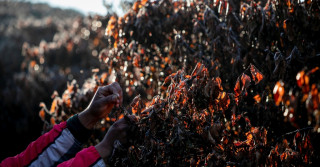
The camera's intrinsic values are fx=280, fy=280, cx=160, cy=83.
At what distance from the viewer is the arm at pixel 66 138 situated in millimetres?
2270

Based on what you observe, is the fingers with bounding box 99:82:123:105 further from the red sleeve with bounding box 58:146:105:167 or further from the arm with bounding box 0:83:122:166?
the red sleeve with bounding box 58:146:105:167

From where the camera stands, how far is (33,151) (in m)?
2.30

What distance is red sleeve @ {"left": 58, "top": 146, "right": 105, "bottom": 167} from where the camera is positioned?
1887 millimetres

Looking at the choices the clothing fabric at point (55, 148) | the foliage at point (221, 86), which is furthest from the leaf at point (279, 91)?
the clothing fabric at point (55, 148)

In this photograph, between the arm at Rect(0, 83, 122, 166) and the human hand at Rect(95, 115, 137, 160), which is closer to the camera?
the human hand at Rect(95, 115, 137, 160)

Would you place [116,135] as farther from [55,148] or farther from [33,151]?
[33,151]

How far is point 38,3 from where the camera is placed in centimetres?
2584

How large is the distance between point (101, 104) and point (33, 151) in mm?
671

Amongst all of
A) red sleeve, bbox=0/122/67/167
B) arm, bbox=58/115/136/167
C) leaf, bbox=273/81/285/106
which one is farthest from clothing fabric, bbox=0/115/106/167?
leaf, bbox=273/81/285/106

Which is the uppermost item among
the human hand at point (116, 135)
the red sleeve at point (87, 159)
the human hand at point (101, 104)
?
the human hand at point (101, 104)

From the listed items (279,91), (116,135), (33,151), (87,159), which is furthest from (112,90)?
(279,91)

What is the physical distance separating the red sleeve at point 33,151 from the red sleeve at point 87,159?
0.47m

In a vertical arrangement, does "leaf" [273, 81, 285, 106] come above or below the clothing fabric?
above

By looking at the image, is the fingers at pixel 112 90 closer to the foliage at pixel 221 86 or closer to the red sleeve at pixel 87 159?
the foliage at pixel 221 86
